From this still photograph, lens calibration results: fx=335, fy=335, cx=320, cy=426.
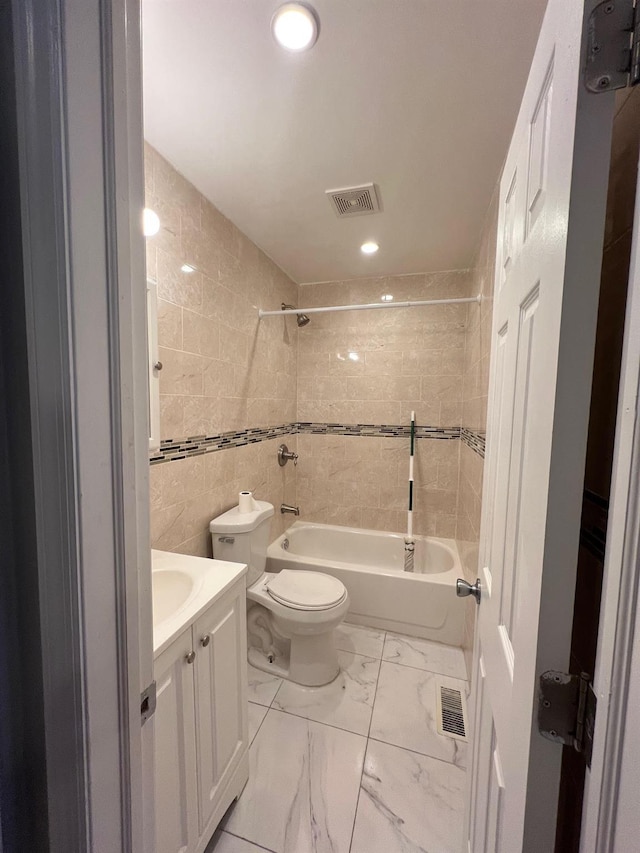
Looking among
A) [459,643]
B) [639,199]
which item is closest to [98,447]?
[639,199]

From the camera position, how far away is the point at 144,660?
577mm

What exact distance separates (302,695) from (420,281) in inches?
109

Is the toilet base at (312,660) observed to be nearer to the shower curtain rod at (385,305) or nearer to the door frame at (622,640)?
the door frame at (622,640)

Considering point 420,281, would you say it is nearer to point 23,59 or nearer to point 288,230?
point 288,230

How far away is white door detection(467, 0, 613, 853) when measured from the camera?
15.1 inches

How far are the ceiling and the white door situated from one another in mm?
537

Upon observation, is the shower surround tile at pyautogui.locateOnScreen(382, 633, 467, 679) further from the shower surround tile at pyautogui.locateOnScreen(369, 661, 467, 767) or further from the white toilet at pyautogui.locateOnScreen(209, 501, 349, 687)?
the white toilet at pyautogui.locateOnScreen(209, 501, 349, 687)

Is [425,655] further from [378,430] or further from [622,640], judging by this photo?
[622,640]

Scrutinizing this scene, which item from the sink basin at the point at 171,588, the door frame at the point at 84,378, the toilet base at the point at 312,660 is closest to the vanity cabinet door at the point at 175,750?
the sink basin at the point at 171,588

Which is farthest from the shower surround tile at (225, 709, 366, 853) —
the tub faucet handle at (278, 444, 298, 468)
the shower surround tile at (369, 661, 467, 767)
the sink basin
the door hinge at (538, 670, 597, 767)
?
the tub faucet handle at (278, 444, 298, 468)

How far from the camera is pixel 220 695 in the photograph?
3.59 feet

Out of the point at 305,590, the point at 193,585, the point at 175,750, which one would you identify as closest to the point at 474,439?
the point at 305,590

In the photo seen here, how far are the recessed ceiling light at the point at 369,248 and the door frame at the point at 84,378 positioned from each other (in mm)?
1811

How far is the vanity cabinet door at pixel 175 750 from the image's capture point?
848mm
